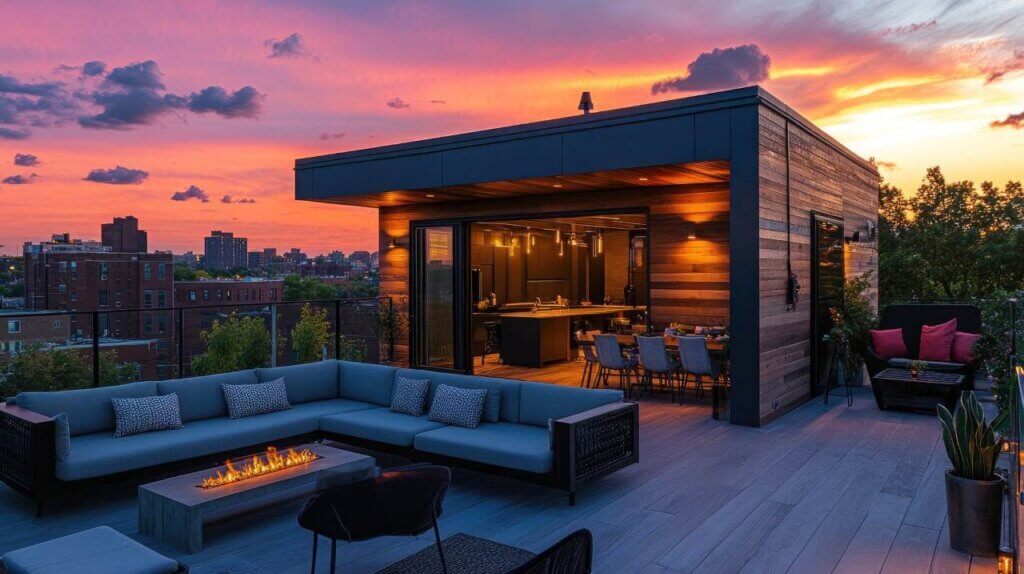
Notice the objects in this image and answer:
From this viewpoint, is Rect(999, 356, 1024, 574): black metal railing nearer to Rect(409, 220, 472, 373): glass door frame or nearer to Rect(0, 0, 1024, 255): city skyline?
Rect(0, 0, 1024, 255): city skyline

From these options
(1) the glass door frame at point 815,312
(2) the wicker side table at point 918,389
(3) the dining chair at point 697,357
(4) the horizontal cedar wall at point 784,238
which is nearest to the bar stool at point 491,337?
(3) the dining chair at point 697,357

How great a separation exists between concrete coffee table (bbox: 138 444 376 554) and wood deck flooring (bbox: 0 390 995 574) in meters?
0.10

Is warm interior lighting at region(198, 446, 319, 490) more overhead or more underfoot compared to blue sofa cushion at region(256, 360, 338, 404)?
more underfoot

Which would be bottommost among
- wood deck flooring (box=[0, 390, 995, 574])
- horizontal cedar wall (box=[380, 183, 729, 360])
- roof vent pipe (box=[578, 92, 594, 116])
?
wood deck flooring (box=[0, 390, 995, 574])

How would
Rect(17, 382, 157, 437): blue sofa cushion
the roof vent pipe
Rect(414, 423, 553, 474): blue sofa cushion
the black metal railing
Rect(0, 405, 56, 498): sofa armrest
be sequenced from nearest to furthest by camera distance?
the black metal railing, Rect(0, 405, 56, 498): sofa armrest, Rect(414, 423, 553, 474): blue sofa cushion, Rect(17, 382, 157, 437): blue sofa cushion, the roof vent pipe

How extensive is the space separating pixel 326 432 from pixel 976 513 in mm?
4803

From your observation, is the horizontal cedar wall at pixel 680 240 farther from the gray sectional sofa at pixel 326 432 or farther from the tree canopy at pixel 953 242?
the tree canopy at pixel 953 242

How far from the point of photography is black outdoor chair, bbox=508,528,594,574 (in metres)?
1.98

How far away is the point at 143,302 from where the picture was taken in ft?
177

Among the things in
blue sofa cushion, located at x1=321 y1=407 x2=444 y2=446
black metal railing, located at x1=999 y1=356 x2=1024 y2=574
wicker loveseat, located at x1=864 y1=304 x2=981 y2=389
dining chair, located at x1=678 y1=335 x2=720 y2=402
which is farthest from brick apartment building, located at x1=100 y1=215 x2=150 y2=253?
black metal railing, located at x1=999 y1=356 x2=1024 y2=574

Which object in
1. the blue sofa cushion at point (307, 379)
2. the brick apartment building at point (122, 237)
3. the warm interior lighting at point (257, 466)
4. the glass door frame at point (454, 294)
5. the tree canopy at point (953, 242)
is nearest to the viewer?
the warm interior lighting at point (257, 466)

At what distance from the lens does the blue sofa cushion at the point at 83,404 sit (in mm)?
4906

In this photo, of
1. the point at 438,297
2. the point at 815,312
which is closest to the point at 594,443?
the point at 815,312

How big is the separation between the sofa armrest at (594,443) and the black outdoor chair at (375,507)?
4.51 ft
